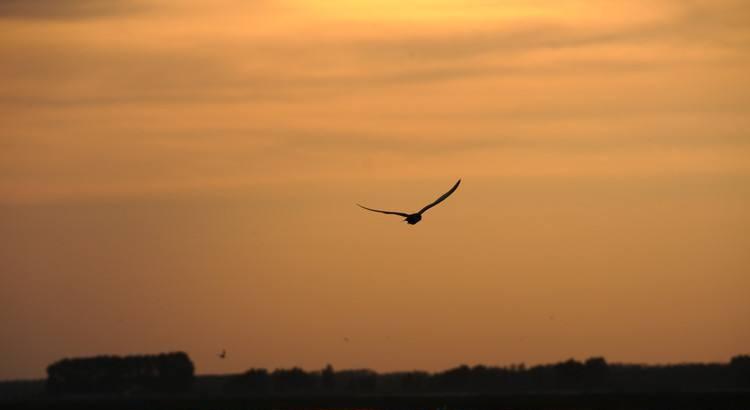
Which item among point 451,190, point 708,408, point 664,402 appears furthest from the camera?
point 664,402

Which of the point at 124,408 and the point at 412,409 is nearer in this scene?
the point at 412,409

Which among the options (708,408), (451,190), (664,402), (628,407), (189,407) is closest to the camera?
(451,190)

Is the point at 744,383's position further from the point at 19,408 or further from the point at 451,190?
the point at 451,190

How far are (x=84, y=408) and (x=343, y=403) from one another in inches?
935

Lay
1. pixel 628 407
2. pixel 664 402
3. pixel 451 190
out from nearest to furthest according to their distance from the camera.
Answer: pixel 451 190 → pixel 628 407 → pixel 664 402

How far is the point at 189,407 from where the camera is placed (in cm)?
14212

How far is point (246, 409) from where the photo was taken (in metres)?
132

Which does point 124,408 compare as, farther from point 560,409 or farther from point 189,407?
point 560,409

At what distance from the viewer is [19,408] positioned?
5689 inches

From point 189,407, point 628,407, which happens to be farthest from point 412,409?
point 189,407

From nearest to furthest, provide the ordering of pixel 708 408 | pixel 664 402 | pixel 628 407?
1. pixel 708 408
2. pixel 628 407
3. pixel 664 402

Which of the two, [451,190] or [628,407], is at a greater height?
[451,190]

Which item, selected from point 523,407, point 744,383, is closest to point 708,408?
point 523,407

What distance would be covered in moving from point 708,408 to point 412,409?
23877 millimetres
